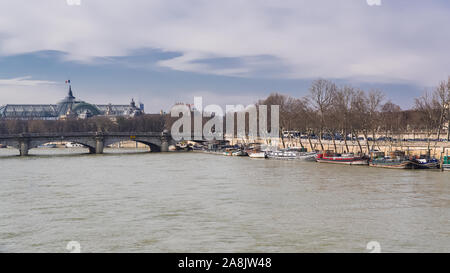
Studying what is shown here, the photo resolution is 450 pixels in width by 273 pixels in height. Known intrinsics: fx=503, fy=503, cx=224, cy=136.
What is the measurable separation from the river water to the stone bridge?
30.1 m

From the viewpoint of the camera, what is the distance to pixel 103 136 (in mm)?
66375

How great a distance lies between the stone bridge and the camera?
196ft

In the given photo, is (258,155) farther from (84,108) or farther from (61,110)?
(61,110)

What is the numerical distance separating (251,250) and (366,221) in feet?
18.4

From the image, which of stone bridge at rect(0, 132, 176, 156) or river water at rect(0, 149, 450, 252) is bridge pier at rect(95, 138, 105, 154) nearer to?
stone bridge at rect(0, 132, 176, 156)

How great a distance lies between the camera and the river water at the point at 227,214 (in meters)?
14.2

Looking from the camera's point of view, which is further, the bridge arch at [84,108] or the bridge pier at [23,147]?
the bridge arch at [84,108]

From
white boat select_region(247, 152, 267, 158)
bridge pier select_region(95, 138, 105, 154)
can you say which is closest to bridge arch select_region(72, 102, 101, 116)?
bridge pier select_region(95, 138, 105, 154)

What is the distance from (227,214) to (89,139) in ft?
165

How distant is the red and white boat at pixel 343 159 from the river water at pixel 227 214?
10779 millimetres

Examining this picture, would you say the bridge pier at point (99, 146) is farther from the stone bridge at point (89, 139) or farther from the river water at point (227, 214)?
the river water at point (227, 214)

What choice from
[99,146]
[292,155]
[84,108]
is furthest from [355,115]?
[84,108]
